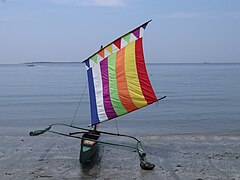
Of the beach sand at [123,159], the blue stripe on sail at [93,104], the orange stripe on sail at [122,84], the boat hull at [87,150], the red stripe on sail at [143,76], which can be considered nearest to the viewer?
the beach sand at [123,159]

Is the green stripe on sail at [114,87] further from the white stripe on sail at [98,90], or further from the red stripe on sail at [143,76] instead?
the red stripe on sail at [143,76]

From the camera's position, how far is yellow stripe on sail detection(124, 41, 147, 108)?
1260cm

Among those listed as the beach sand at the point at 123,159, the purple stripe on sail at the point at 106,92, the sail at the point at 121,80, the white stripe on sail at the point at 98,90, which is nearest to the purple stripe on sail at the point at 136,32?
the sail at the point at 121,80

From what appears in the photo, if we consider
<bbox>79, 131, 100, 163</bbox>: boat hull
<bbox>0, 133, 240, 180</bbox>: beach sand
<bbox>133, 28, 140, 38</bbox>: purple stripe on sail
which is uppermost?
<bbox>133, 28, 140, 38</bbox>: purple stripe on sail

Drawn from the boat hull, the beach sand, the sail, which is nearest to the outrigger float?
the sail

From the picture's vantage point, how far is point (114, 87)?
1287 cm

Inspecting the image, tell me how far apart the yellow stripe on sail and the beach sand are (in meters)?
2.09

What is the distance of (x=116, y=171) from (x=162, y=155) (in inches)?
102

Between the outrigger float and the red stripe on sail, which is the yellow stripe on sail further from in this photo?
the red stripe on sail

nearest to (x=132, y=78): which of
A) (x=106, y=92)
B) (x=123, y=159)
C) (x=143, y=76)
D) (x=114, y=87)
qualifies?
(x=143, y=76)

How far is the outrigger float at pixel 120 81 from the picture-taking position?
12617 mm

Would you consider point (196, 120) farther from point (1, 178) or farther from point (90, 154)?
point (1, 178)

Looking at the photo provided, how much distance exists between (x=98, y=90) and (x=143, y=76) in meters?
1.88

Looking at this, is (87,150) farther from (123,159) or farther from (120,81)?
(120,81)
